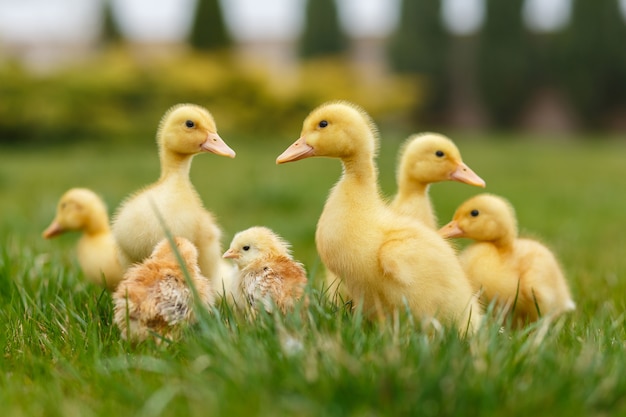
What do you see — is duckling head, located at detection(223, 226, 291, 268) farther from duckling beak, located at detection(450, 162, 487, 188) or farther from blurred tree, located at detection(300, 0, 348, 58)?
blurred tree, located at detection(300, 0, 348, 58)

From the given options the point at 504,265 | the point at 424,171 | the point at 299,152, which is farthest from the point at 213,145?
the point at 504,265

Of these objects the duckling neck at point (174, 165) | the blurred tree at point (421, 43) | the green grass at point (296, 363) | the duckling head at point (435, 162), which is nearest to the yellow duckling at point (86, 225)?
the green grass at point (296, 363)

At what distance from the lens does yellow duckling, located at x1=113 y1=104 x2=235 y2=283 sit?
2590 mm

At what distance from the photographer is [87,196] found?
3393 mm

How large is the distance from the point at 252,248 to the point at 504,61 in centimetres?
2280

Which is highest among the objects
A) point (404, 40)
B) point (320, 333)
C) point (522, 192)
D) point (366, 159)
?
point (404, 40)

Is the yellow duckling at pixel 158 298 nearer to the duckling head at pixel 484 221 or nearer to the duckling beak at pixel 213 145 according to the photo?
the duckling beak at pixel 213 145

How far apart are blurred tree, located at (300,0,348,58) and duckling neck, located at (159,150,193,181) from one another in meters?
23.0

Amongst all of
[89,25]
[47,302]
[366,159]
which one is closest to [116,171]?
[47,302]

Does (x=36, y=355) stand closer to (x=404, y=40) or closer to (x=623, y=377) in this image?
(x=623, y=377)

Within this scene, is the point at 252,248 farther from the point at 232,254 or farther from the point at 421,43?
the point at 421,43

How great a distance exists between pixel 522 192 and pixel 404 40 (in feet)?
55.8

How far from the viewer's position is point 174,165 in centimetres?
271

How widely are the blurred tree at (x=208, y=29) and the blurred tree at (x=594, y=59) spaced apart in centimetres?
1105
